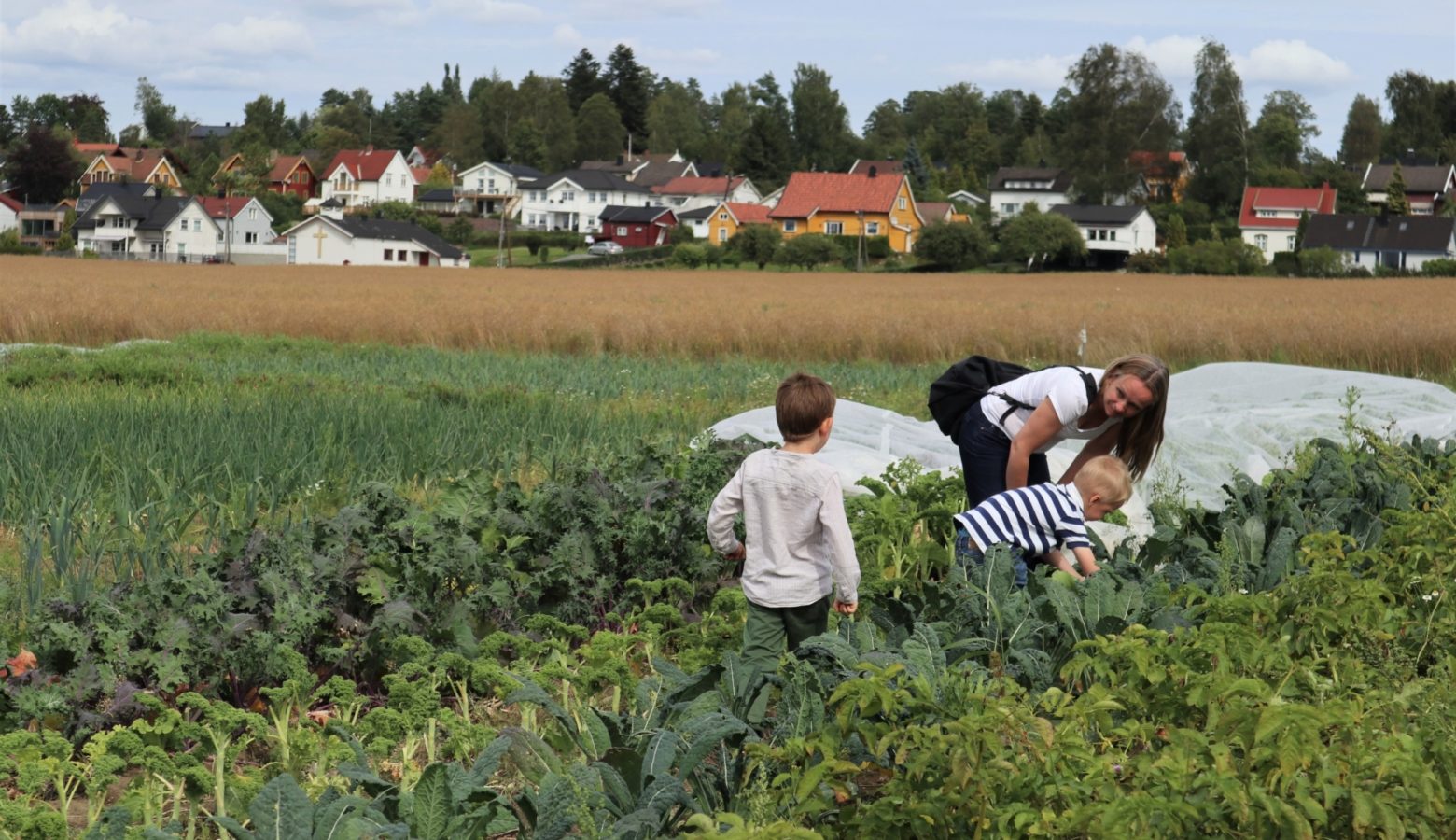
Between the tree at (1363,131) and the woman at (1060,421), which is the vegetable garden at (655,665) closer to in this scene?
the woman at (1060,421)

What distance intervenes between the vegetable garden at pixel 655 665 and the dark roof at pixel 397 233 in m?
68.2

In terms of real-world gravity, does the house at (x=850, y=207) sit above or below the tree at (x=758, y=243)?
above

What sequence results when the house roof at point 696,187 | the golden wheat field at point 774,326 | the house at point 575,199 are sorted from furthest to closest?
1. the house roof at point 696,187
2. the house at point 575,199
3. the golden wheat field at point 774,326

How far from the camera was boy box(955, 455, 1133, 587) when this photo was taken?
205 inches

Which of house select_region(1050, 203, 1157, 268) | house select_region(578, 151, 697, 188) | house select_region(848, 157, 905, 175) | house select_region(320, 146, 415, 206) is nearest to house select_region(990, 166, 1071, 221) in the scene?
house select_region(848, 157, 905, 175)

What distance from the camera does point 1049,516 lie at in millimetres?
5230

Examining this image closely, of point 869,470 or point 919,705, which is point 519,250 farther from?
point 919,705

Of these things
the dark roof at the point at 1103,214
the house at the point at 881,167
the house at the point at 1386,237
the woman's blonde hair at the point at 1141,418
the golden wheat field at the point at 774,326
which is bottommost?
the golden wheat field at the point at 774,326

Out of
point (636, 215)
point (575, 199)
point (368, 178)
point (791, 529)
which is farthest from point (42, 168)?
point (791, 529)

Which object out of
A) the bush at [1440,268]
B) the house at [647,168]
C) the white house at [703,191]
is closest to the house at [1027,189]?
the white house at [703,191]

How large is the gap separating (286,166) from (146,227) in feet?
120

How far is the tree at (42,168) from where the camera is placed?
320 ft

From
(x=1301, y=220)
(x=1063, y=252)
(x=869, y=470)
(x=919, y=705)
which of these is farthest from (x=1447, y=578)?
(x=1301, y=220)

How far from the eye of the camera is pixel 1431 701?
346 cm
